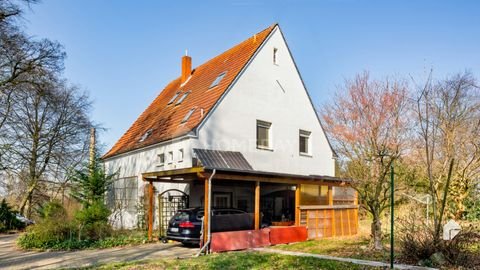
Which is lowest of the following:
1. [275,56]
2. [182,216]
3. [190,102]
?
[182,216]

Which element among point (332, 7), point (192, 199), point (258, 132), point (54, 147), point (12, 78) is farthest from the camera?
point (54, 147)

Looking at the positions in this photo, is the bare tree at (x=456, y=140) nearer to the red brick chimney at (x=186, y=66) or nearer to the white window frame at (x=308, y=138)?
the white window frame at (x=308, y=138)

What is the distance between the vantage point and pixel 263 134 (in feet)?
64.4

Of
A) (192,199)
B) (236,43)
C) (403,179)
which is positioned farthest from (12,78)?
(403,179)

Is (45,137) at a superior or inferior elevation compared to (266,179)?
superior

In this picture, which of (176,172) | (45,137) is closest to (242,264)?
(176,172)

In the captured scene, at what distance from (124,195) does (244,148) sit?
8.09 metres

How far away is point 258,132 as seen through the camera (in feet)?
63.6

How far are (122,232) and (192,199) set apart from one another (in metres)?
3.21

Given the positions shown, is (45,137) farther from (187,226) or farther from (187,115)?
(187,226)

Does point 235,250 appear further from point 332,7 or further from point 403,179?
point 403,179

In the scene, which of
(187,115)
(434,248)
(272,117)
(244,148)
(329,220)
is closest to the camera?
(434,248)

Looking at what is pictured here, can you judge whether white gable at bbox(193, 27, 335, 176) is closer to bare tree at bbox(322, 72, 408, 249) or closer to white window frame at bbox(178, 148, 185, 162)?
white window frame at bbox(178, 148, 185, 162)

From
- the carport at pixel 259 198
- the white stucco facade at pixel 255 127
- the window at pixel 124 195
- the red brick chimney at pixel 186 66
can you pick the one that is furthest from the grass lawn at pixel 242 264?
the red brick chimney at pixel 186 66
